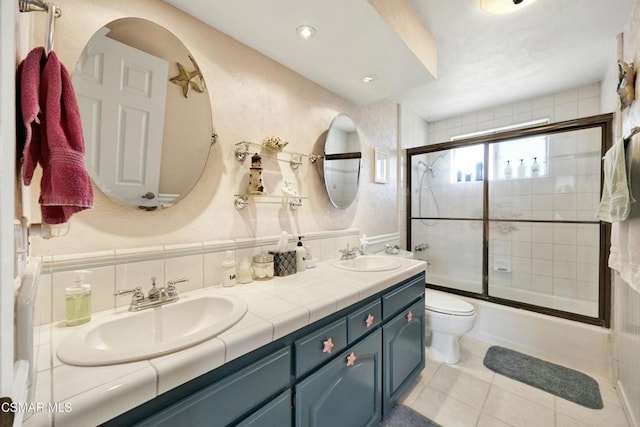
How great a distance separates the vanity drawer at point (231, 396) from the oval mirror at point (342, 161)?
1247mm

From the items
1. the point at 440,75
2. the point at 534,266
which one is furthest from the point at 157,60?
the point at 534,266

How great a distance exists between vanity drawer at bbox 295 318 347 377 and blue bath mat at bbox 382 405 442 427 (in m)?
0.76

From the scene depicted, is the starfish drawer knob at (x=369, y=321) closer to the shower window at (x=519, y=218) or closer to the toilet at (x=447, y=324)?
the toilet at (x=447, y=324)

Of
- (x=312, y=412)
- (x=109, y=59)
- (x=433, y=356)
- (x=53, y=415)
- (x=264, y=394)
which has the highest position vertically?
(x=109, y=59)

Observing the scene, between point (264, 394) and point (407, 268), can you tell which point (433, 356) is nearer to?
point (407, 268)

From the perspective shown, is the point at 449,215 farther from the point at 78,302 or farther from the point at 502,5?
the point at 78,302

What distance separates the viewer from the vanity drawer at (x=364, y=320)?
1133mm

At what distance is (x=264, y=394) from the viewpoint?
0.80 meters

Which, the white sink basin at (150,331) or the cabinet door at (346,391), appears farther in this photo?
the cabinet door at (346,391)

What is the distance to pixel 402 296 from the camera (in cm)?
150

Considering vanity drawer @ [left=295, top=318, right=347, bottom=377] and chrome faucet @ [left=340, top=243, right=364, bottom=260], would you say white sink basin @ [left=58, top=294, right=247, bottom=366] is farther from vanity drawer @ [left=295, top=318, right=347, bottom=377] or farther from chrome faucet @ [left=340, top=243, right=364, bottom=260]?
chrome faucet @ [left=340, top=243, right=364, bottom=260]

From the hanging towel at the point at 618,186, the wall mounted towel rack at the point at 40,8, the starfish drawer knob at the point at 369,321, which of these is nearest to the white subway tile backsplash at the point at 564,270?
the hanging towel at the point at 618,186

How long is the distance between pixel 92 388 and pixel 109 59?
3.63 feet

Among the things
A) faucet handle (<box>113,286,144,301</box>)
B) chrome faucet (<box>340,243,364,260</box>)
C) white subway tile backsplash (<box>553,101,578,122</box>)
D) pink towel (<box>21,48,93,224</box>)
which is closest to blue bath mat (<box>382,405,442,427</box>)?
chrome faucet (<box>340,243,364,260</box>)
